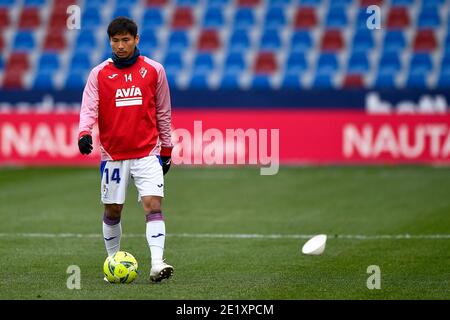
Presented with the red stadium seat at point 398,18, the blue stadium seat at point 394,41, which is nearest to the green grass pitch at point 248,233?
the blue stadium seat at point 394,41

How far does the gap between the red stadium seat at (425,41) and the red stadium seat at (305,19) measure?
8.95 feet

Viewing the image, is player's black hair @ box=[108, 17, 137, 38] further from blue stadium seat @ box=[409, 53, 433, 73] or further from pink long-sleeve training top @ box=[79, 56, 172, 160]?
blue stadium seat @ box=[409, 53, 433, 73]

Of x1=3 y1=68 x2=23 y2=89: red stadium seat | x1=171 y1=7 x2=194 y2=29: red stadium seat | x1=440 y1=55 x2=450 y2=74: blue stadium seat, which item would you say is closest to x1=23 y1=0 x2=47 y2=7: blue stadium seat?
x1=3 y1=68 x2=23 y2=89: red stadium seat

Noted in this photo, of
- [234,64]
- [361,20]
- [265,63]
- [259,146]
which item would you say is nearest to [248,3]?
[234,64]

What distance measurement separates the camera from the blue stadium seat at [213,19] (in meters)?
29.5

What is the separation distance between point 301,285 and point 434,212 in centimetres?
640

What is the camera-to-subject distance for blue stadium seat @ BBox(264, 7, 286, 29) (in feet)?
96.1

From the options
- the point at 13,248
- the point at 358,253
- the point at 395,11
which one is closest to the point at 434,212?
the point at 358,253

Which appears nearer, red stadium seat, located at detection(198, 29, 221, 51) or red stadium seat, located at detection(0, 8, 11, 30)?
red stadium seat, located at detection(198, 29, 221, 51)

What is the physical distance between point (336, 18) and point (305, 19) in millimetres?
816

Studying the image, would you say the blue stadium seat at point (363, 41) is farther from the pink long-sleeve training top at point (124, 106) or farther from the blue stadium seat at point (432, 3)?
the pink long-sleeve training top at point (124, 106)

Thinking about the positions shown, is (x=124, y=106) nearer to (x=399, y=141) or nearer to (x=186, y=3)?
(x=399, y=141)

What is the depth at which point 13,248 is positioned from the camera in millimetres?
11625

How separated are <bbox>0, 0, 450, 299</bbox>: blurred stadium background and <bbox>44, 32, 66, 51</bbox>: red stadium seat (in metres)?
0.08
